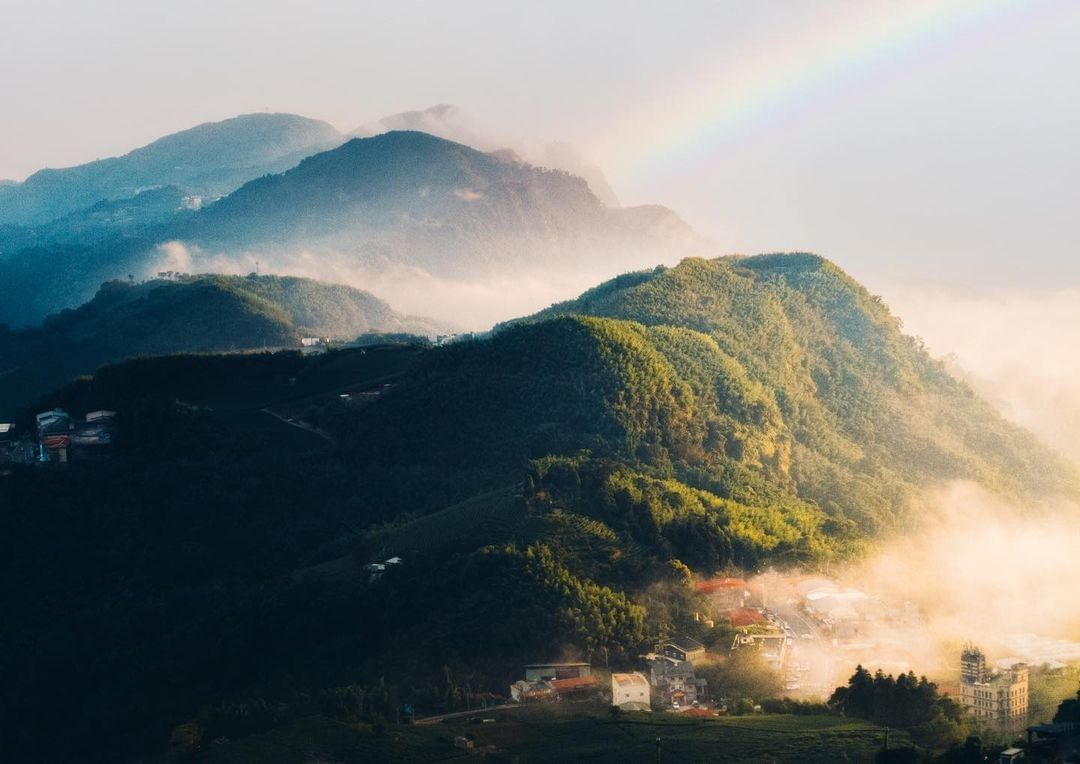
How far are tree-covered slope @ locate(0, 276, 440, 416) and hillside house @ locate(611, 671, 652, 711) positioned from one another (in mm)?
67278

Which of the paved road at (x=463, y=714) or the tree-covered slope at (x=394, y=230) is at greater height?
the tree-covered slope at (x=394, y=230)

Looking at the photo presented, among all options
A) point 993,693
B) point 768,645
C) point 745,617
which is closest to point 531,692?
point 768,645

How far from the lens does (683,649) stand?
155 feet

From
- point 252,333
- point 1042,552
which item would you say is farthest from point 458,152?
point 1042,552

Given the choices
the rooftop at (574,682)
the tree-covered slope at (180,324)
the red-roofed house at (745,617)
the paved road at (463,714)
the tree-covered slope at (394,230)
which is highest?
the tree-covered slope at (394,230)

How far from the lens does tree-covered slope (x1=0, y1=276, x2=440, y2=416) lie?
377ft

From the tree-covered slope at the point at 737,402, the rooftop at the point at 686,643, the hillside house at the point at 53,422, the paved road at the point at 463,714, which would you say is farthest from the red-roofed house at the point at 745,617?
the hillside house at the point at 53,422

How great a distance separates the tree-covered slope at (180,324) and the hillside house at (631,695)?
67.3 metres

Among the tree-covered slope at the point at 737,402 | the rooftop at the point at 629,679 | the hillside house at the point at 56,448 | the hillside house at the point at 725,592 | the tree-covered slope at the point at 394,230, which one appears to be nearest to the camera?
the rooftop at the point at 629,679

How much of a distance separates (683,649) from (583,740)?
632 centimetres

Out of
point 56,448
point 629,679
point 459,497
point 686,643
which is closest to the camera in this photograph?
point 629,679

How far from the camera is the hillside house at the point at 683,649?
4712 cm

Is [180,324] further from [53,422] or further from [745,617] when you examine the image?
[745,617]

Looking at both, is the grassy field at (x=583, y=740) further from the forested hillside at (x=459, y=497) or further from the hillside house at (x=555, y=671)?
the hillside house at (x=555, y=671)
